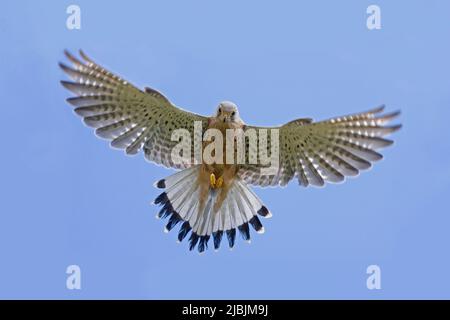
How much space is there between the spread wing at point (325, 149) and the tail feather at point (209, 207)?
269 mm

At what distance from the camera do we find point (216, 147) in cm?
1187

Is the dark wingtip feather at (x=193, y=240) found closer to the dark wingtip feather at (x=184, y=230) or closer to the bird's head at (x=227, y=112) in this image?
the dark wingtip feather at (x=184, y=230)

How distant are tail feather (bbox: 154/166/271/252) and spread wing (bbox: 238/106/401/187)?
0.27 meters

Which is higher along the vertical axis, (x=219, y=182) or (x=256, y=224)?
(x=219, y=182)

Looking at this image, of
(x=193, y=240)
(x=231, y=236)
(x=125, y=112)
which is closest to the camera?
(x=193, y=240)

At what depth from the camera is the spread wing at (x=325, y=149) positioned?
460 inches

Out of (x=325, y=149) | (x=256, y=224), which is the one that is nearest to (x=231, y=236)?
(x=256, y=224)

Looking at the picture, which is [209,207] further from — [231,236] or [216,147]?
[216,147]

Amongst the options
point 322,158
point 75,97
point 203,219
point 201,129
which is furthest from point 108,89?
point 322,158

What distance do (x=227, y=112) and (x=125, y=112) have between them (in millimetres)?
1316

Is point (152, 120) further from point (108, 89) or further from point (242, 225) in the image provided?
point (242, 225)

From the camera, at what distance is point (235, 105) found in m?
11.8


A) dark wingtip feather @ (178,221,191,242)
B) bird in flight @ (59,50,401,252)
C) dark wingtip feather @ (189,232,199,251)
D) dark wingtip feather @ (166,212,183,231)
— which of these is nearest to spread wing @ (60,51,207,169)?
bird in flight @ (59,50,401,252)

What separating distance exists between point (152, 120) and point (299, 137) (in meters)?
1.82
